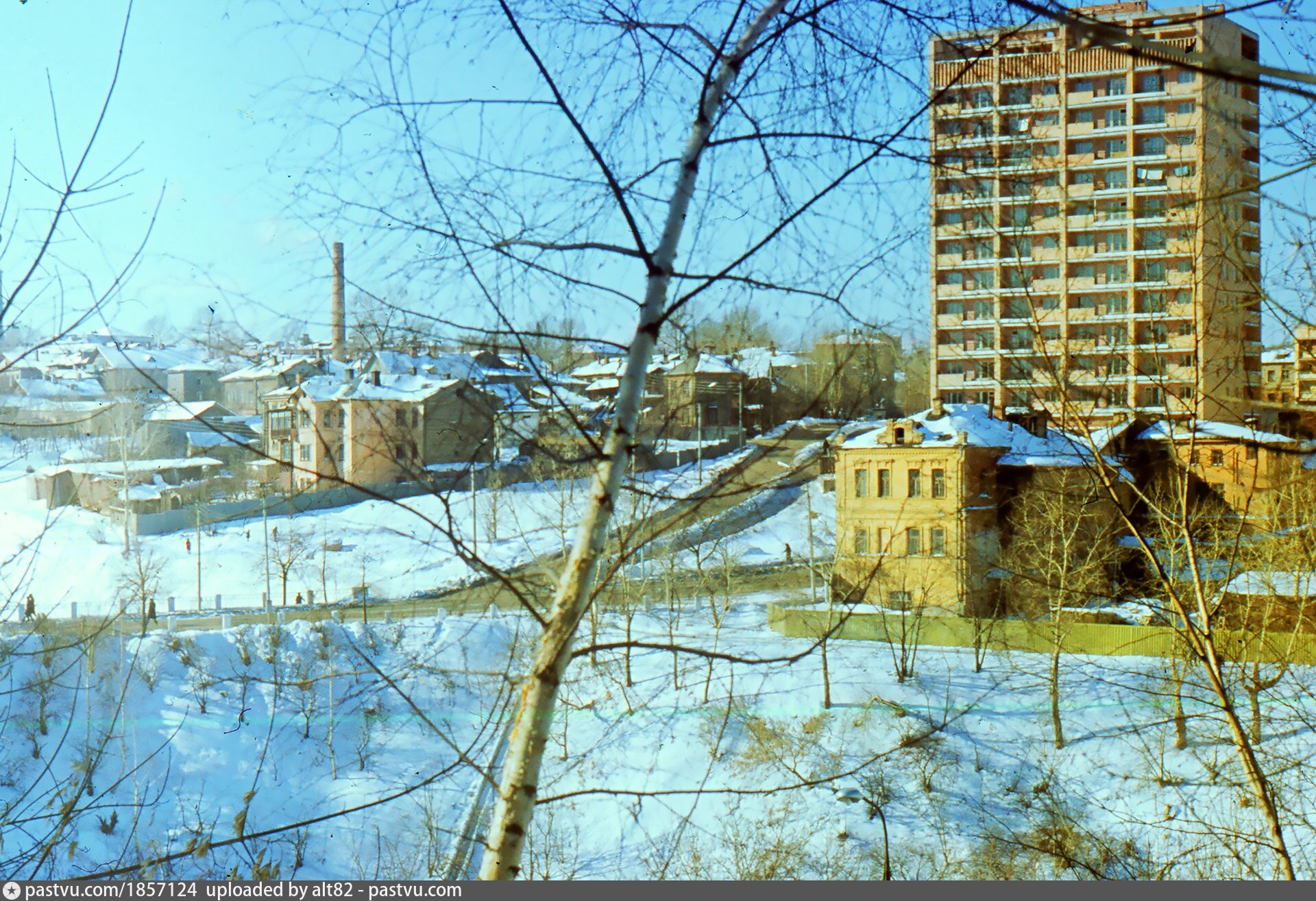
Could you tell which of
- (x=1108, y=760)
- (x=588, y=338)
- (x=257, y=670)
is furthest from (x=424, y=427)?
(x=1108, y=760)

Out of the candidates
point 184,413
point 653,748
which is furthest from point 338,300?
point 653,748

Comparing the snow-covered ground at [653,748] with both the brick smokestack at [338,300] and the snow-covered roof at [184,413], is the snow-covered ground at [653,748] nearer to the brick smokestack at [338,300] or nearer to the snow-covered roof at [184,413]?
the snow-covered roof at [184,413]

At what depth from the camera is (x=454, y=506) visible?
1.14 metres

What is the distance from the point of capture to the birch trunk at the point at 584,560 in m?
0.94

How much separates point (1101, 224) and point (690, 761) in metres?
3.40

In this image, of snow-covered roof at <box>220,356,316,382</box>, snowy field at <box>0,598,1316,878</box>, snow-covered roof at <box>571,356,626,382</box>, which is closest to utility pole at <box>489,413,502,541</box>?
snow-covered roof at <box>571,356,626,382</box>

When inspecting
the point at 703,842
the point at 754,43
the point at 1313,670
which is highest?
the point at 754,43

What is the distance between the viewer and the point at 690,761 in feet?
16.5

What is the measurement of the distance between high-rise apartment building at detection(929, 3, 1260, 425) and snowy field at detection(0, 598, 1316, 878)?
6.67 ft

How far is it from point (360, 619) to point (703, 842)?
2.53 meters

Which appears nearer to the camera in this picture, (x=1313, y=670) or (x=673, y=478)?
(x=673, y=478)

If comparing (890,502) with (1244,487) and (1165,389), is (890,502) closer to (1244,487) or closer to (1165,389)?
(1244,487)

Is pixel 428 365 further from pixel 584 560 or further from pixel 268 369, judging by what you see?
Answer: pixel 268 369

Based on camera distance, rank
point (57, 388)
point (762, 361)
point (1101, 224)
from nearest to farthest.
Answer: point (762, 361) < point (57, 388) < point (1101, 224)
